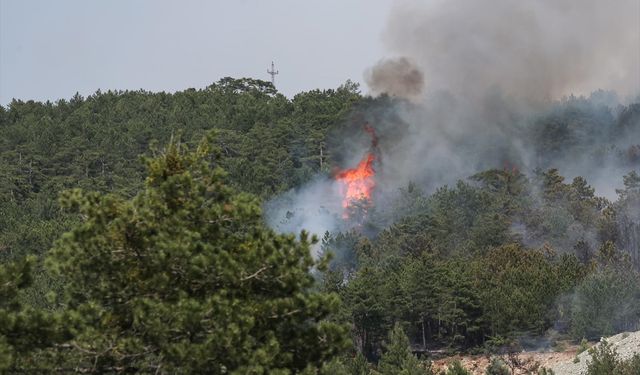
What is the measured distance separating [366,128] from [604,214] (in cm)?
2863

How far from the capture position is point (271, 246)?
16.0 m

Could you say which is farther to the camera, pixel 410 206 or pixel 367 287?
pixel 410 206

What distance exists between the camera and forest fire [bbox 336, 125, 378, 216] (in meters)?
85.6

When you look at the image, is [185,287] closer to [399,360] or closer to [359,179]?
[399,360]

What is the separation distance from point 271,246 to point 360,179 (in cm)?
7351

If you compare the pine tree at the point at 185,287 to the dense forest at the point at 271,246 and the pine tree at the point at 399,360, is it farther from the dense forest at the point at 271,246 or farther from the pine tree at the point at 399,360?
the pine tree at the point at 399,360

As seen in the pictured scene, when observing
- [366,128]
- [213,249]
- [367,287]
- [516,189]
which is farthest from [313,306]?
[366,128]

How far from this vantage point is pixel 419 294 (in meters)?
54.0

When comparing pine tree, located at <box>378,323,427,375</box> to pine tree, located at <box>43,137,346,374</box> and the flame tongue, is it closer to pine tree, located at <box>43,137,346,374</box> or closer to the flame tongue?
pine tree, located at <box>43,137,346,374</box>

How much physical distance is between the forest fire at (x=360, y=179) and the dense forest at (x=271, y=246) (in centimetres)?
160

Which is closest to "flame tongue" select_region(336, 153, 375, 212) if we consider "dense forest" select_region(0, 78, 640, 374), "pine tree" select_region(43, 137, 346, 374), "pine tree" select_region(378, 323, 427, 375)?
"dense forest" select_region(0, 78, 640, 374)

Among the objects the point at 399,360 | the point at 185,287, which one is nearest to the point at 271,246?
the point at 185,287

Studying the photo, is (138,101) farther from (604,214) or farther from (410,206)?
(604,214)

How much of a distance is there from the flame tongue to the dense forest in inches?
61.8
